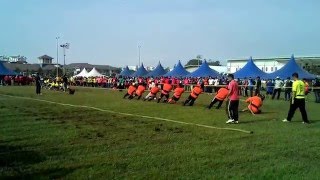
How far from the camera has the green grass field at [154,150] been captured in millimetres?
6902

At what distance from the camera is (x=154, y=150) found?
8.74 m

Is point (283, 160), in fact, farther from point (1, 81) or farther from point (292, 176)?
point (1, 81)

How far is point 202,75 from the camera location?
41469 mm

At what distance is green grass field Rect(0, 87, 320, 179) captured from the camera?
6902 millimetres

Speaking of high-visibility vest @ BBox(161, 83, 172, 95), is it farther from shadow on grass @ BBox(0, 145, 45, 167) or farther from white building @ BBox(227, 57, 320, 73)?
white building @ BBox(227, 57, 320, 73)

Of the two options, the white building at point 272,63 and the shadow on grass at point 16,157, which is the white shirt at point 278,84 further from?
the white building at point 272,63

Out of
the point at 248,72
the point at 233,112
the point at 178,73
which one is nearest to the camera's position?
the point at 233,112

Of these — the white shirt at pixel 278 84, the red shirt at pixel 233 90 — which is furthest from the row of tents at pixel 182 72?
the red shirt at pixel 233 90

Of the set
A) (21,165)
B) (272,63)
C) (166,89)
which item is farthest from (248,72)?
(272,63)

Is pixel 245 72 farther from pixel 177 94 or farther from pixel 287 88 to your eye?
pixel 177 94

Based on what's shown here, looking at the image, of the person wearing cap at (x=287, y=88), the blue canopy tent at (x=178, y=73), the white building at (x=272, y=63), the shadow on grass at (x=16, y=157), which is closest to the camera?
the shadow on grass at (x=16, y=157)

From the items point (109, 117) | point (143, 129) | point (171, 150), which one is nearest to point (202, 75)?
point (109, 117)

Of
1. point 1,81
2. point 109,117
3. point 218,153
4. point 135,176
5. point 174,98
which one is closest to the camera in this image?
point 135,176

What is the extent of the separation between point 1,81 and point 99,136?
50.0 metres
